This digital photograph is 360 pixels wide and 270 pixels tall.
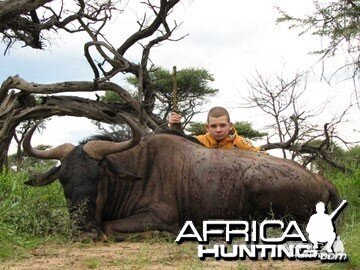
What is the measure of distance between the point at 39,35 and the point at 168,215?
7444mm

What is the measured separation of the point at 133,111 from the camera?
11.4 meters

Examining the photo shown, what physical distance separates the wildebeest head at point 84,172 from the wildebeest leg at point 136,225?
0.11 m

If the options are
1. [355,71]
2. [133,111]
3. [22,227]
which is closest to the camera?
[22,227]

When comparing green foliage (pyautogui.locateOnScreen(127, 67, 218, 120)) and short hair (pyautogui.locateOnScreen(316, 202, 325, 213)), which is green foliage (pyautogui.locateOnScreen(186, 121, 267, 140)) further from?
short hair (pyautogui.locateOnScreen(316, 202, 325, 213))

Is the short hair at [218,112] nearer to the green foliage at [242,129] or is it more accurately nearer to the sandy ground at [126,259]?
the sandy ground at [126,259]

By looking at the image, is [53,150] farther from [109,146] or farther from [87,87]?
[87,87]

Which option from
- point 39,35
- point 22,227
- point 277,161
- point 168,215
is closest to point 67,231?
point 22,227

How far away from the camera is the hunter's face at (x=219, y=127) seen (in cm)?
573

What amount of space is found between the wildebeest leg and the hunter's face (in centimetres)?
107

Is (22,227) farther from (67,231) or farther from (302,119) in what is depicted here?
(302,119)

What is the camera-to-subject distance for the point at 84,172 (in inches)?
195

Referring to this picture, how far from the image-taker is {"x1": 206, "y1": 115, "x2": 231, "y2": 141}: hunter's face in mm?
5727
